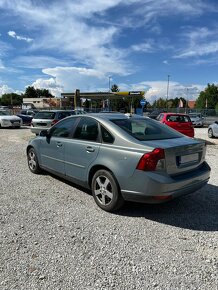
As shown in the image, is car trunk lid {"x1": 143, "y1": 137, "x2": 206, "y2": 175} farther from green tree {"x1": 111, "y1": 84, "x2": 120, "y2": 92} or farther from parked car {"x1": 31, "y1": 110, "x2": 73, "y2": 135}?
green tree {"x1": 111, "y1": 84, "x2": 120, "y2": 92}

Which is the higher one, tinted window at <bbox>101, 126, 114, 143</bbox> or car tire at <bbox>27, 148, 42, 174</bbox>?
tinted window at <bbox>101, 126, 114, 143</bbox>

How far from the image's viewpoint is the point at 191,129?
12477 mm

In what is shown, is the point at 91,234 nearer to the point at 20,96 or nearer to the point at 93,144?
the point at 93,144

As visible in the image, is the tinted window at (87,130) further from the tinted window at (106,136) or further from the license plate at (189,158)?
the license plate at (189,158)

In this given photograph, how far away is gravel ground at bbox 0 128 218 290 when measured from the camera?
2.72 m

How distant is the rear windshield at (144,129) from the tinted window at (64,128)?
3.50ft

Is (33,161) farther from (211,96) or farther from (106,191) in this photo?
(211,96)

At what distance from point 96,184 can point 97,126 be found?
979mm

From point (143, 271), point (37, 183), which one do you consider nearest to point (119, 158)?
point (143, 271)

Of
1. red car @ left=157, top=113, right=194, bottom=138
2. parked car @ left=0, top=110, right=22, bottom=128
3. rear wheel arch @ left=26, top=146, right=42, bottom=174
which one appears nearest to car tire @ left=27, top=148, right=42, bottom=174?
rear wheel arch @ left=26, top=146, right=42, bottom=174

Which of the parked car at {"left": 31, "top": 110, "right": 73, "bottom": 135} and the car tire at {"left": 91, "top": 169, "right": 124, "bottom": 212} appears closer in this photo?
the car tire at {"left": 91, "top": 169, "right": 124, "bottom": 212}

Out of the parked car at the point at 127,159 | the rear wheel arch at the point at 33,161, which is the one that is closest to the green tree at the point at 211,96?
the rear wheel arch at the point at 33,161

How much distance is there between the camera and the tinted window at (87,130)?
4715 mm

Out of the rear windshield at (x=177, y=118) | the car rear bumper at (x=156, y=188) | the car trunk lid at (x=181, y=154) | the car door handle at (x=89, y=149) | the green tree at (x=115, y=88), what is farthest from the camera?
the green tree at (x=115, y=88)
